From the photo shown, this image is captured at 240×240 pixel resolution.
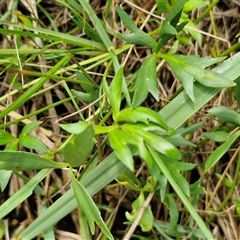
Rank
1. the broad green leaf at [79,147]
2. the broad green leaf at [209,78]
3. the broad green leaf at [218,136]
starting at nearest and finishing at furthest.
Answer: the broad green leaf at [79,147] → the broad green leaf at [209,78] → the broad green leaf at [218,136]

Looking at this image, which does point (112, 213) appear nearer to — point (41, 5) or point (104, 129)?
point (104, 129)

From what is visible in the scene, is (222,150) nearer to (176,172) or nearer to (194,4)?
(176,172)

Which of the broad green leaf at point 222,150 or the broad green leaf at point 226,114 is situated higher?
the broad green leaf at point 226,114

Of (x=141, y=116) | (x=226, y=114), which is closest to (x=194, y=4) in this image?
(x=226, y=114)

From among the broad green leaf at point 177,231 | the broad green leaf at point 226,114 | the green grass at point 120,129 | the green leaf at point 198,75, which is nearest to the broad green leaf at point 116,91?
the green grass at point 120,129

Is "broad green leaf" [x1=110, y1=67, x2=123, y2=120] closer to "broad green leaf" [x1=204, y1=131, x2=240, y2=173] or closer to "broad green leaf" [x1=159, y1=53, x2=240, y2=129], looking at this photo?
"broad green leaf" [x1=159, y1=53, x2=240, y2=129]

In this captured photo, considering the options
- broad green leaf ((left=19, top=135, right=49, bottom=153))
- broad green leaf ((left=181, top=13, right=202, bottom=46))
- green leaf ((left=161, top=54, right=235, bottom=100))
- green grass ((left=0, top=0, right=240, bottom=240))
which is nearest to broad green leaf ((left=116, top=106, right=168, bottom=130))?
green grass ((left=0, top=0, right=240, bottom=240))

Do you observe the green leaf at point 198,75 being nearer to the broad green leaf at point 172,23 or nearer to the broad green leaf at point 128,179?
the broad green leaf at point 172,23
